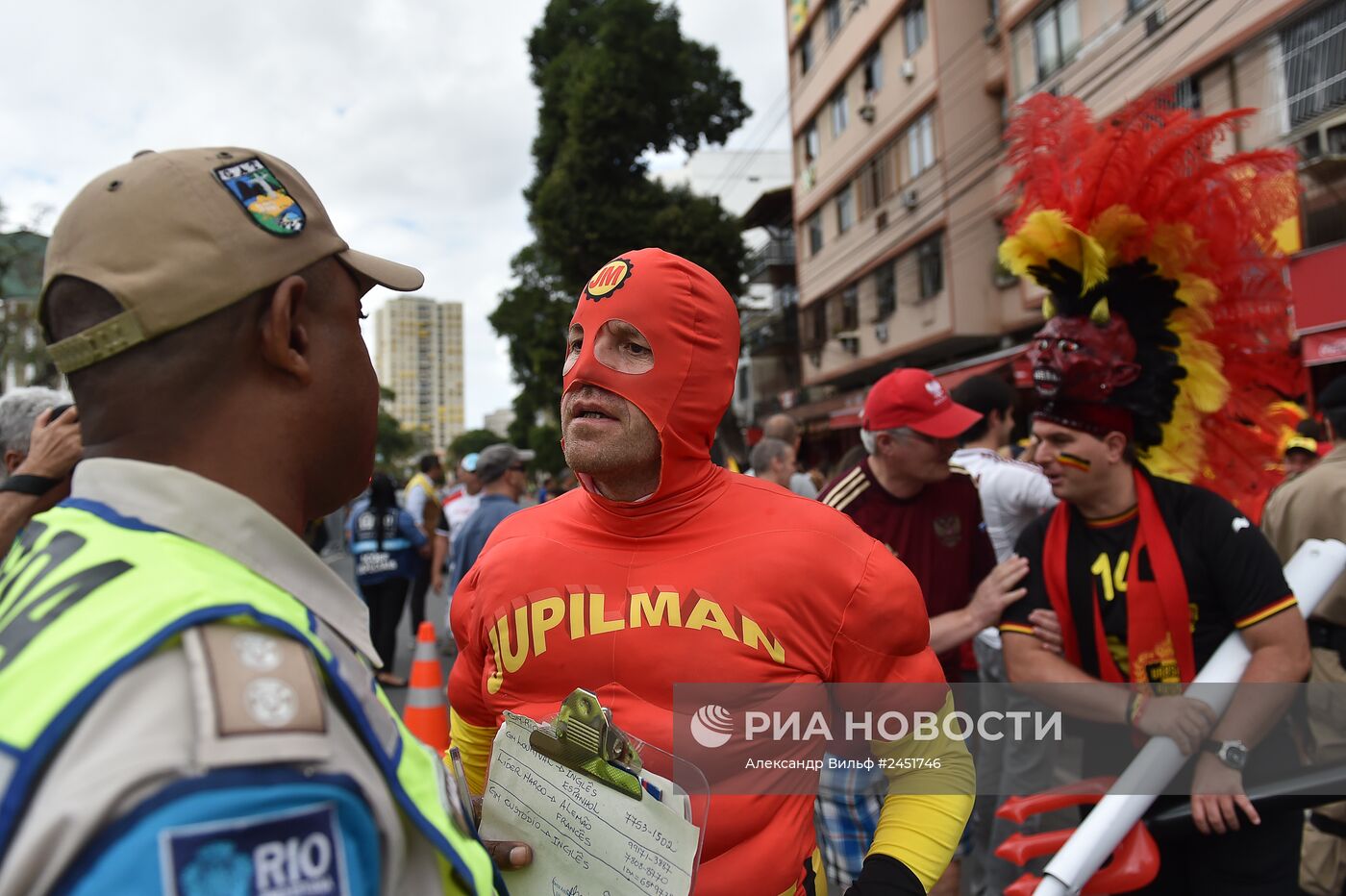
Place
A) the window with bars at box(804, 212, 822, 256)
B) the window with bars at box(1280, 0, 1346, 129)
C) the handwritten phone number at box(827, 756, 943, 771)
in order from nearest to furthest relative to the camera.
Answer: the handwritten phone number at box(827, 756, 943, 771), the window with bars at box(1280, 0, 1346, 129), the window with bars at box(804, 212, 822, 256)

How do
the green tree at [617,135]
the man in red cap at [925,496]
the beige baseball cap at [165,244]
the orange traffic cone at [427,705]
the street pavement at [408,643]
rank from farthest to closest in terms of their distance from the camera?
the green tree at [617,135] → the street pavement at [408,643] → the orange traffic cone at [427,705] → the man in red cap at [925,496] → the beige baseball cap at [165,244]

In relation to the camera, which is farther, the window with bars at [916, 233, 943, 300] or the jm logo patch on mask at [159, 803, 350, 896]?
the window with bars at [916, 233, 943, 300]

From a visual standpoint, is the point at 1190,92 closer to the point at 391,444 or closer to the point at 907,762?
the point at 907,762

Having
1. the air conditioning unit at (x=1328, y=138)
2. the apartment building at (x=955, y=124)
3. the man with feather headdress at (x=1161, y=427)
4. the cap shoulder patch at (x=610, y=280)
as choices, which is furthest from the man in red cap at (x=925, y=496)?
the air conditioning unit at (x=1328, y=138)

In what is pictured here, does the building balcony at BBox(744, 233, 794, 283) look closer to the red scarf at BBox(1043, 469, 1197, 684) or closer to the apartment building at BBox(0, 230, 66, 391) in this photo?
the apartment building at BBox(0, 230, 66, 391)

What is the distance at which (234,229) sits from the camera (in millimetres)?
934

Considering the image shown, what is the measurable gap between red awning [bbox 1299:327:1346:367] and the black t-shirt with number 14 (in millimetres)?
8813

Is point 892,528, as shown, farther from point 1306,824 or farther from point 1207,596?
point 1306,824

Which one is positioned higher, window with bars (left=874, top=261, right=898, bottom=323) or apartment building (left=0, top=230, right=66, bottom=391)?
window with bars (left=874, top=261, right=898, bottom=323)

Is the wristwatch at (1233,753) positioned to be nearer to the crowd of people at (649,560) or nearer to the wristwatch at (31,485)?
the crowd of people at (649,560)

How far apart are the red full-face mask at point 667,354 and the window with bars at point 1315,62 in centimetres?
1129

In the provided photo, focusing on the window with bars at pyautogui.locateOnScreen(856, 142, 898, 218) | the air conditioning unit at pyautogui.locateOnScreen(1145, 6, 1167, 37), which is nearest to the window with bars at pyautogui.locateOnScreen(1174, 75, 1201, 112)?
the air conditioning unit at pyautogui.locateOnScreen(1145, 6, 1167, 37)

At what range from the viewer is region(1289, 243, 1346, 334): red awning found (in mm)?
9453

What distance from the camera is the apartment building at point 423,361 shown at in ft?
433
